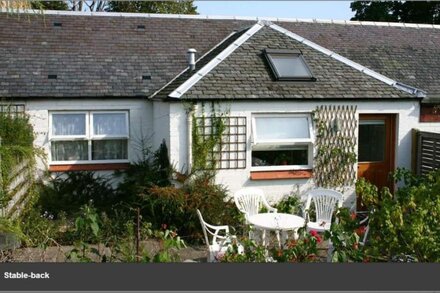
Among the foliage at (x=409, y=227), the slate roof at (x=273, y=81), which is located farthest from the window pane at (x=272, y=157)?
the foliage at (x=409, y=227)

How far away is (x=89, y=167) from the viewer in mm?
11609

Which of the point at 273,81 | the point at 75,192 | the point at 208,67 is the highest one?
the point at 208,67

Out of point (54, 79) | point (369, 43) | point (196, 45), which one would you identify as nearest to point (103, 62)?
point (54, 79)

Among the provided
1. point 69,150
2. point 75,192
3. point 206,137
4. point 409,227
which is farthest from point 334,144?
point 409,227

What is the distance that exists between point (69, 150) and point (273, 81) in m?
4.92

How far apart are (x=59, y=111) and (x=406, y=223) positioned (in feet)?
29.8

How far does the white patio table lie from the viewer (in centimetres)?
725

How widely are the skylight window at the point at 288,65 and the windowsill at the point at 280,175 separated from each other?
6.44 feet

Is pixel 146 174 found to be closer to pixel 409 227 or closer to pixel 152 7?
pixel 409 227

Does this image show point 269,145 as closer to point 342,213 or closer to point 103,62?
point 103,62

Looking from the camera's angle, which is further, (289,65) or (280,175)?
(289,65)

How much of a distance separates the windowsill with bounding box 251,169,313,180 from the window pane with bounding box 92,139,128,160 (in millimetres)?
3380

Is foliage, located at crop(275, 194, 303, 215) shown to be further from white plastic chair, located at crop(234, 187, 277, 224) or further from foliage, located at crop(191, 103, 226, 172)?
foliage, located at crop(191, 103, 226, 172)

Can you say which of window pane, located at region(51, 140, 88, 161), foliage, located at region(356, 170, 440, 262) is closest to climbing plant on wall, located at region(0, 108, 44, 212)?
window pane, located at region(51, 140, 88, 161)
